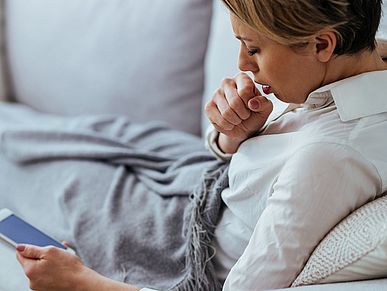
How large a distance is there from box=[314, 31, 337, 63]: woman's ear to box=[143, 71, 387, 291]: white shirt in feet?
0.20

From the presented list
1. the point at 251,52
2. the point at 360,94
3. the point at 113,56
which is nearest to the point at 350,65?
the point at 360,94

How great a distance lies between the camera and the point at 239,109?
114 cm

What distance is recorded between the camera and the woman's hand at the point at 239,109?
3.69 feet

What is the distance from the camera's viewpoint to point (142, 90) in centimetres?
177

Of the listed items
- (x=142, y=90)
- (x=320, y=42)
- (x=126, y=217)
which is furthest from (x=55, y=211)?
(x=320, y=42)

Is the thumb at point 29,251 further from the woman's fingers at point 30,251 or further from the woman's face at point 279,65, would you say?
the woman's face at point 279,65

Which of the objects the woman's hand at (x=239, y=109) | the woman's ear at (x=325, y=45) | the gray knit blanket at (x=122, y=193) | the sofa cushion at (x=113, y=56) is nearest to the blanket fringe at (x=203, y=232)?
the gray knit blanket at (x=122, y=193)

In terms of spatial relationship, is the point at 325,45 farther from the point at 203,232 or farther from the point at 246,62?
the point at 203,232

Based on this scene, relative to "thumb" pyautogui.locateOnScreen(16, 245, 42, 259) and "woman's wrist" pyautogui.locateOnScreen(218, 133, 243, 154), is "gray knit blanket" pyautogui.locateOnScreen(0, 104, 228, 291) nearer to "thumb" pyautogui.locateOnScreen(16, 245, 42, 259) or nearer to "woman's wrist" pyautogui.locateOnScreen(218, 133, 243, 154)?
"woman's wrist" pyautogui.locateOnScreen(218, 133, 243, 154)

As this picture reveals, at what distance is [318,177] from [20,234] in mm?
593

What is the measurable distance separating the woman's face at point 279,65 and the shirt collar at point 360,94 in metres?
0.03

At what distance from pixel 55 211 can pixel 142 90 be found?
0.46 meters

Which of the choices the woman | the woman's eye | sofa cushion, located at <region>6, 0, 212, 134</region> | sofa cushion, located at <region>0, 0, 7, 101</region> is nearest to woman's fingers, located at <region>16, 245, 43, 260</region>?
the woman

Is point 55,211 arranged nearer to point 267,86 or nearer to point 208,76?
point 208,76
